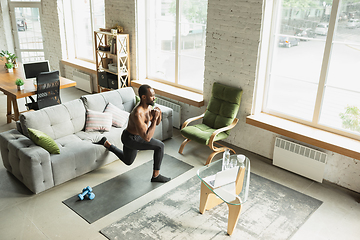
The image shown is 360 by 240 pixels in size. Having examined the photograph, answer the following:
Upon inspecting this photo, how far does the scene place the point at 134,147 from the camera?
14.2 feet

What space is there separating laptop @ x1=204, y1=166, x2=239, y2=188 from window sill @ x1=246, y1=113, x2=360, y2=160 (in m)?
1.49

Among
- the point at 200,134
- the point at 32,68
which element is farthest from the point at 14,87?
the point at 200,134

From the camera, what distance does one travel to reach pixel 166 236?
3561mm

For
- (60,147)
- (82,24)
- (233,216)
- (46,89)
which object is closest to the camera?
(233,216)

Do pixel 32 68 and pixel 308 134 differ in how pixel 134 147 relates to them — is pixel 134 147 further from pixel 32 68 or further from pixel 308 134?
pixel 32 68

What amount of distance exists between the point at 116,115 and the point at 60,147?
1171 millimetres

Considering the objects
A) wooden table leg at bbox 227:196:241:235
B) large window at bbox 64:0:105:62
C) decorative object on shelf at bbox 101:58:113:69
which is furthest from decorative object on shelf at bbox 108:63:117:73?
wooden table leg at bbox 227:196:241:235

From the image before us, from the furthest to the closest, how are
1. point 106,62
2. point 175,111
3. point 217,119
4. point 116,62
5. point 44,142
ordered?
1. point 116,62
2. point 106,62
3. point 175,111
4. point 217,119
5. point 44,142

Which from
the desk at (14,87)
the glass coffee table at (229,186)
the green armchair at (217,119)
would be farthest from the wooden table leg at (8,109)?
the glass coffee table at (229,186)

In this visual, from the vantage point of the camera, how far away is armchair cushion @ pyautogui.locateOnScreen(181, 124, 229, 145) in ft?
16.2

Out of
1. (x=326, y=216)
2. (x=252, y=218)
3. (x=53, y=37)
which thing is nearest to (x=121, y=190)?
(x=252, y=218)

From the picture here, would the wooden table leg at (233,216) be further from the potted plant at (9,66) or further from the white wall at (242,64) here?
the potted plant at (9,66)

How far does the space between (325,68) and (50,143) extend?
392 cm

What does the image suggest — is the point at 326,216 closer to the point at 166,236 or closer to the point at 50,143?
the point at 166,236
